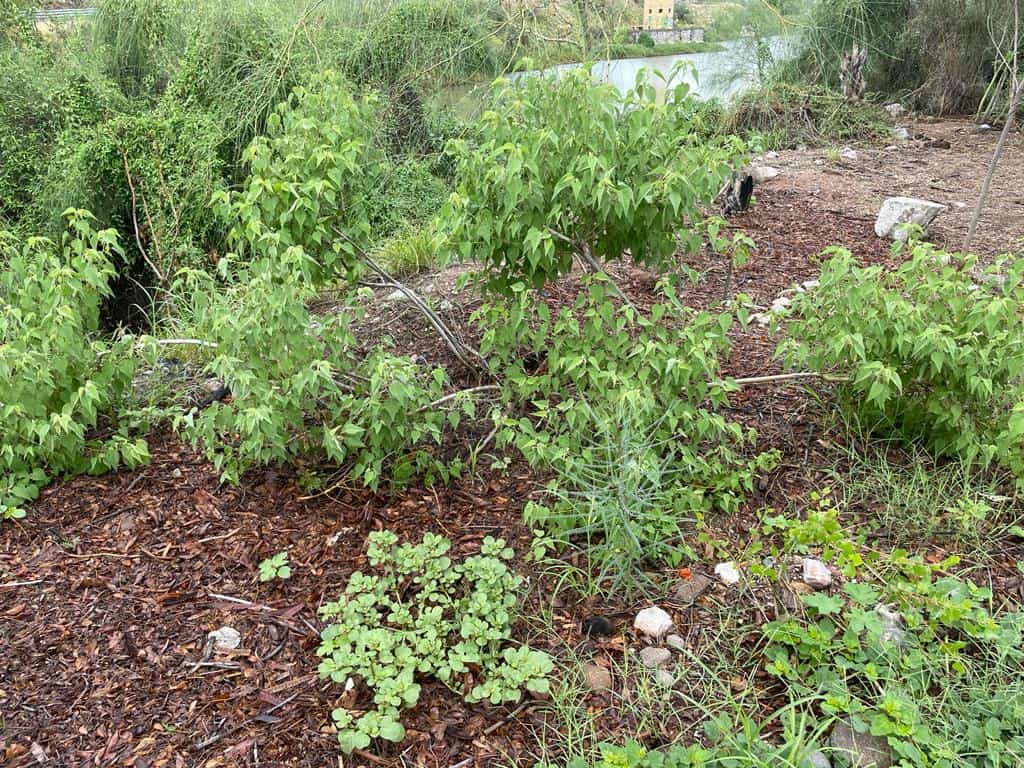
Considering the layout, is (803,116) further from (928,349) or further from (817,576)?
(817,576)

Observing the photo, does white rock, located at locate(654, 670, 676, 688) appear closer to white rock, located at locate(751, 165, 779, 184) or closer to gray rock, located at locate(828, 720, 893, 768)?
gray rock, located at locate(828, 720, 893, 768)

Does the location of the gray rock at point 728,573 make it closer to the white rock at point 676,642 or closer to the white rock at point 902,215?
the white rock at point 676,642

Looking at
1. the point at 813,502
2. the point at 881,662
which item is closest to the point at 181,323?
the point at 813,502

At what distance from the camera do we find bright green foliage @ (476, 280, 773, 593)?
7.25 feet

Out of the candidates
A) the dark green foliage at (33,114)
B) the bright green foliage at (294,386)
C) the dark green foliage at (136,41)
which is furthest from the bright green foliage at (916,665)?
the dark green foliage at (136,41)

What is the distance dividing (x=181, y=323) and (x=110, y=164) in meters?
3.10

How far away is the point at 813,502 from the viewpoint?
261 centimetres

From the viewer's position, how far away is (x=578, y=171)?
2314 mm

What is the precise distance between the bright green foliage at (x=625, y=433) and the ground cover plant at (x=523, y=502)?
Result: 0.05ft

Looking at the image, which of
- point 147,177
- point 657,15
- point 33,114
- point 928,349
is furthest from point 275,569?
point 33,114

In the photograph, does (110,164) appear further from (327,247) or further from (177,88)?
(327,247)

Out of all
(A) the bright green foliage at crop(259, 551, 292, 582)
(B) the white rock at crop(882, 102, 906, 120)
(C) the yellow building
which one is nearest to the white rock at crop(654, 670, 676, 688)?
(A) the bright green foliage at crop(259, 551, 292, 582)

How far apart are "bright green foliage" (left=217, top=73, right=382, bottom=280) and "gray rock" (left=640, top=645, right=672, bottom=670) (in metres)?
1.49

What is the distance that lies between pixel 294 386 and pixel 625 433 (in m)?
0.98
